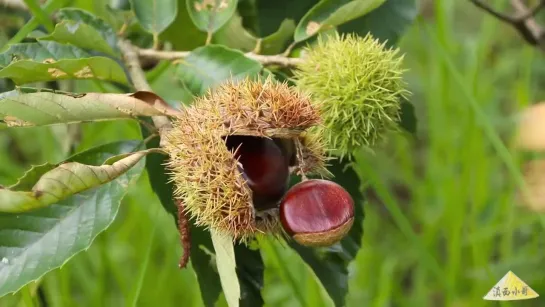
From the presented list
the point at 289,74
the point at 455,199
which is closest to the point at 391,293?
the point at 455,199

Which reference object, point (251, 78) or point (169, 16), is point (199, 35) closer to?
point (169, 16)

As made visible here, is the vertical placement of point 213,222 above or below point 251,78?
below

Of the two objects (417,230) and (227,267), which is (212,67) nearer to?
(227,267)

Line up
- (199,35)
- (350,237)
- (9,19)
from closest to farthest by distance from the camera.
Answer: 1. (350,237)
2. (199,35)
3. (9,19)

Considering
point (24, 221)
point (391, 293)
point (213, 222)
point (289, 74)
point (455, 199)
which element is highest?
point (289, 74)

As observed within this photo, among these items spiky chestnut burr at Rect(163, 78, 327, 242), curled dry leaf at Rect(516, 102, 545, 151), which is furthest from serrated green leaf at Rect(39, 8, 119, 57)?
curled dry leaf at Rect(516, 102, 545, 151)

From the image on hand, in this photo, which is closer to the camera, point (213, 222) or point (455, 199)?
point (213, 222)

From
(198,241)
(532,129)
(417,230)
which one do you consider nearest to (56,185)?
(198,241)
